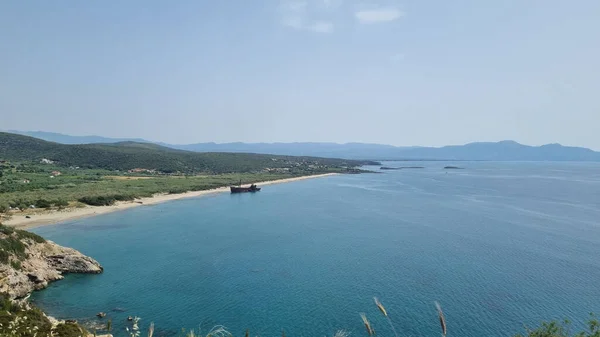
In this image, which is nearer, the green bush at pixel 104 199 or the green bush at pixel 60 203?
the green bush at pixel 60 203

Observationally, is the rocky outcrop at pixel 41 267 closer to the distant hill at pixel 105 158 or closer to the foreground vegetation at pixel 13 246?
the foreground vegetation at pixel 13 246

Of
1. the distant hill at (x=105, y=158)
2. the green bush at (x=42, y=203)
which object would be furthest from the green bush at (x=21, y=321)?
the distant hill at (x=105, y=158)

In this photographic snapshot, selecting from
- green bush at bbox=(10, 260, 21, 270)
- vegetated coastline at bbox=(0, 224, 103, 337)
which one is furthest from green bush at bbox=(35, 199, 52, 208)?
green bush at bbox=(10, 260, 21, 270)

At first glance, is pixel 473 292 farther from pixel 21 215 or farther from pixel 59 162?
pixel 59 162

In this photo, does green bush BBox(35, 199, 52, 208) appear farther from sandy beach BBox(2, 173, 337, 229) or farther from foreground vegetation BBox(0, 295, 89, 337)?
foreground vegetation BBox(0, 295, 89, 337)

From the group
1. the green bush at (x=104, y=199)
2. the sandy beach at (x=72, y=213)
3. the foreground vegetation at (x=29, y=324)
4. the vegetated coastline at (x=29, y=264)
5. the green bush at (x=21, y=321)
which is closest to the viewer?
the green bush at (x=21, y=321)
